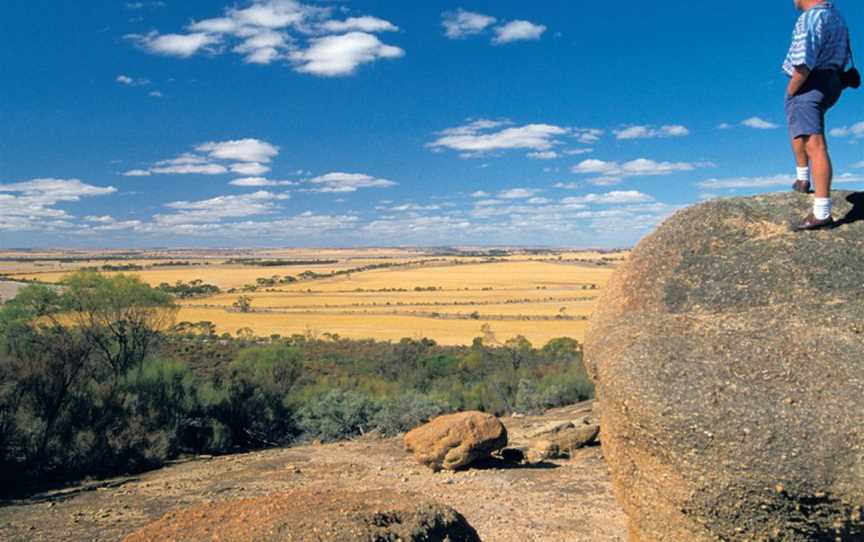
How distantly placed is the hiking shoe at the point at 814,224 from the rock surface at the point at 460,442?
34.1 ft

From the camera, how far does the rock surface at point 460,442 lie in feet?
48.6

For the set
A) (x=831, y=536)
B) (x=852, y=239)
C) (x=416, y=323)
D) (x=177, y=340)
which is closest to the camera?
(x=831, y=536)

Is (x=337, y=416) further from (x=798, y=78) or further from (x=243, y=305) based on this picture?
(x=243, y=305)

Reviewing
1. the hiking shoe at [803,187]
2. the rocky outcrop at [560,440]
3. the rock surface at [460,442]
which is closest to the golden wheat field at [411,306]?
the rocky outcrop at [560,440]

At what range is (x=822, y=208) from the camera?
5.41m

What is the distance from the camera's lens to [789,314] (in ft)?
16.6

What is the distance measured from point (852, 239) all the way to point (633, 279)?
178 cm

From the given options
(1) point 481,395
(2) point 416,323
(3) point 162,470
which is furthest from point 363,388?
(2) point 416,323

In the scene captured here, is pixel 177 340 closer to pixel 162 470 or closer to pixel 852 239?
pixel 162 470

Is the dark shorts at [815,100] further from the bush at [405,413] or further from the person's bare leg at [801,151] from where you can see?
the bush at [405,413]

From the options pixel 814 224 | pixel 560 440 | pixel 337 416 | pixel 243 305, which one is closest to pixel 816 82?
pixel 814 224

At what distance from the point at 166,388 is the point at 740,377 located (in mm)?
20979

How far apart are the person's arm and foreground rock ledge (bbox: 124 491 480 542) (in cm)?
491

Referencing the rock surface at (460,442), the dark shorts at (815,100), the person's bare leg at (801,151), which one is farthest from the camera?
the rock surface at (460,442)
